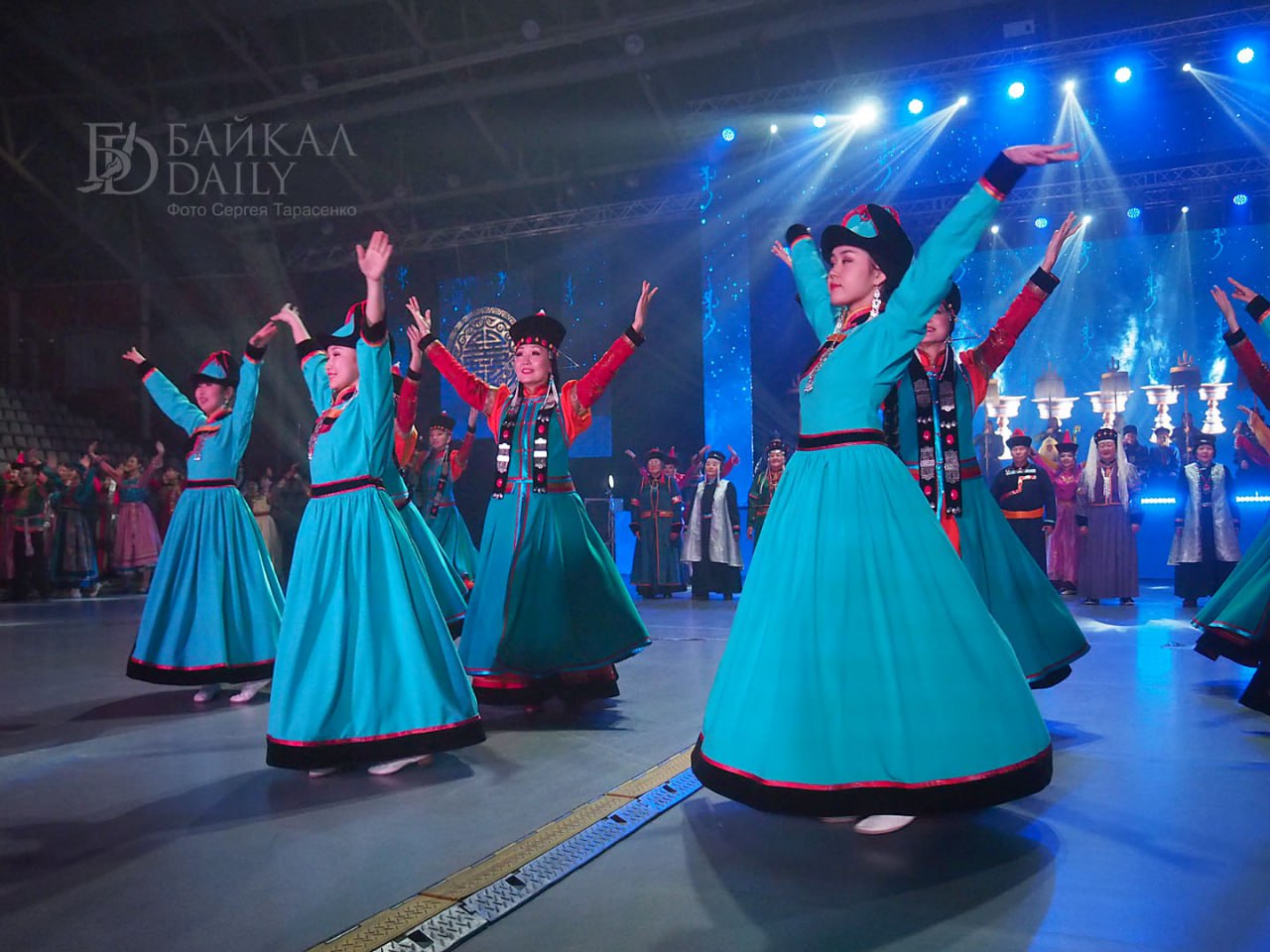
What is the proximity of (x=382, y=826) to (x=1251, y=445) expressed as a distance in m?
9.75

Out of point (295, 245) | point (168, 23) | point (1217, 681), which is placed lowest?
point (1217, 681)

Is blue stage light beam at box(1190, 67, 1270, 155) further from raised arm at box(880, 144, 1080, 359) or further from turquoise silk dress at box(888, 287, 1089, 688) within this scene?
raised arm at box(880, 144, 1080, 359)

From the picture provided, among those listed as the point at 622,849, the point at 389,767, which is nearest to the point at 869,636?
the point at 622,849

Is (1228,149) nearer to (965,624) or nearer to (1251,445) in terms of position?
(1251,445)

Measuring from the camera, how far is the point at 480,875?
2.49 meters

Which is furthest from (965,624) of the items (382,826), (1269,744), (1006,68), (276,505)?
(276,505)

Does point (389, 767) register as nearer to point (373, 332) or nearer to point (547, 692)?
point (547, 692)

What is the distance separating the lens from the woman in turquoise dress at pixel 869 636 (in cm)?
244

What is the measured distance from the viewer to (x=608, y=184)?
15.4 metres

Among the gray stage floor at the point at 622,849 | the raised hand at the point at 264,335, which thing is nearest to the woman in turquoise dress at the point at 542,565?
the gray stage floor at the point at 622,849

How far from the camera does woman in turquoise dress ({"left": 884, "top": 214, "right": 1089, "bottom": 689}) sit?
3.98 metres

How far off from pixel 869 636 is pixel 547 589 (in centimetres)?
227

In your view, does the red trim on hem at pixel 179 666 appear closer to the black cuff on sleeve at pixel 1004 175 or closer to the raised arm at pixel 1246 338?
the black cuff on sleeve at pixel 1004 175

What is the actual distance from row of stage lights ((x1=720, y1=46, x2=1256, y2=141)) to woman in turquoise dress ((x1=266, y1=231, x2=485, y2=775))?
10.2 metres
